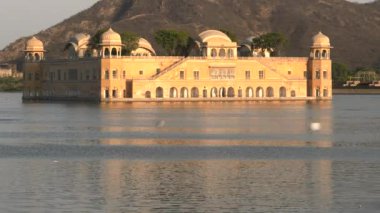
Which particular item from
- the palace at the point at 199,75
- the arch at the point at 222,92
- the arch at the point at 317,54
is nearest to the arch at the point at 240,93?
the palace at the point at 199,75

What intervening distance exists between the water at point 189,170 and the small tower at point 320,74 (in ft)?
188

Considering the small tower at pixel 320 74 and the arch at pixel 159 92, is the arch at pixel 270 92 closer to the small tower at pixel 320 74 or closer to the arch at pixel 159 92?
the small tower at pixel 320 74

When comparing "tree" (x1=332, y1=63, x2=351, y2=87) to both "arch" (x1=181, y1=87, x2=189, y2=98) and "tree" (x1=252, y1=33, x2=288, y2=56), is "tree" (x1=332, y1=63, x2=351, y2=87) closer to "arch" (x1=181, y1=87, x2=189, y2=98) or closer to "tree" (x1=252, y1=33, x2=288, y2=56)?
"tree" (x1=252, y1=33, x2=288, y2=56)

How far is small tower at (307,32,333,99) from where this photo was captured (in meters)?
111

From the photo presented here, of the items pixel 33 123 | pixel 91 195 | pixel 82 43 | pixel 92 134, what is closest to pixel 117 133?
pixel 92 134

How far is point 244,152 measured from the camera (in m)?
38.0

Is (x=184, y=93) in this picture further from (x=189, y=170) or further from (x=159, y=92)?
(x=189, y=170)

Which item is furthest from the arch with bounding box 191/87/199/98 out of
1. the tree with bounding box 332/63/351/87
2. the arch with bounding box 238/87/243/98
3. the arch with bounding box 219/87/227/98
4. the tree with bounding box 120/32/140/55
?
the tree with bounding box 332/63/351/87

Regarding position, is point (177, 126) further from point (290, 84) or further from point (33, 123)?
point (290, 84)

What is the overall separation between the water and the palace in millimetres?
50761

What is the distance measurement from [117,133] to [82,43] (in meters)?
72.5

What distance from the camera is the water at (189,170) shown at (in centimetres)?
2483

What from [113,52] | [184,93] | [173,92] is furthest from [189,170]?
[113,52]

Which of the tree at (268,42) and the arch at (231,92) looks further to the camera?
the tree at (268,42)
